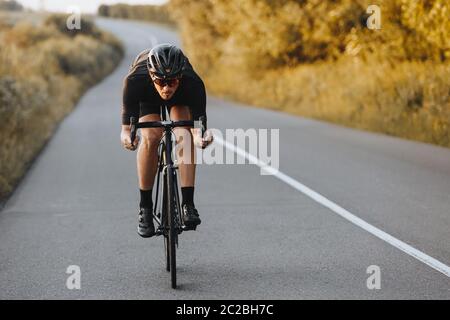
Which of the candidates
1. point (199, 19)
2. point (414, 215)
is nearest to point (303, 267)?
point (414, 215)

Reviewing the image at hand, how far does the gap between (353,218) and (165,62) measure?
3.37m

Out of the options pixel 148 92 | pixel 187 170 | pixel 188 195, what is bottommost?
pixel 188 195

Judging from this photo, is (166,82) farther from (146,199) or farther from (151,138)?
(146,199)

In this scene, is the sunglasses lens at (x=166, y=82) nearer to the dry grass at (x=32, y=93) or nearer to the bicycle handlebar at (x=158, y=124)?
the bicycle handlebar at (x=158, y=124)

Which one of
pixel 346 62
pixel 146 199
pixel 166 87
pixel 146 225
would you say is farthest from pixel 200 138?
pixel 346 62

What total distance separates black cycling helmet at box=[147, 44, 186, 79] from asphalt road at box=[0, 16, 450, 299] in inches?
64.0

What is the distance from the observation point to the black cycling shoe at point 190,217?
5.91 metres

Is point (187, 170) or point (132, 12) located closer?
point (187, 170)

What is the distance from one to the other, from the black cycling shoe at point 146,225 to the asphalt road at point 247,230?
33 centimetres

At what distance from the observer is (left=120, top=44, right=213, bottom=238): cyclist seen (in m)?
5.78

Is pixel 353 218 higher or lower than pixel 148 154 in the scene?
lower

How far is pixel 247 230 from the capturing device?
7570mm

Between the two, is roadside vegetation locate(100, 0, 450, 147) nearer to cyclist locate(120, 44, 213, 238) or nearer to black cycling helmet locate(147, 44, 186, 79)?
cyclist locate(120, 44, 213, 238)

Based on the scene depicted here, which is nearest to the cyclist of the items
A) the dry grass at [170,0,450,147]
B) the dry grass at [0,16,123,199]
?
the dry grass at [0,16,123,199]
